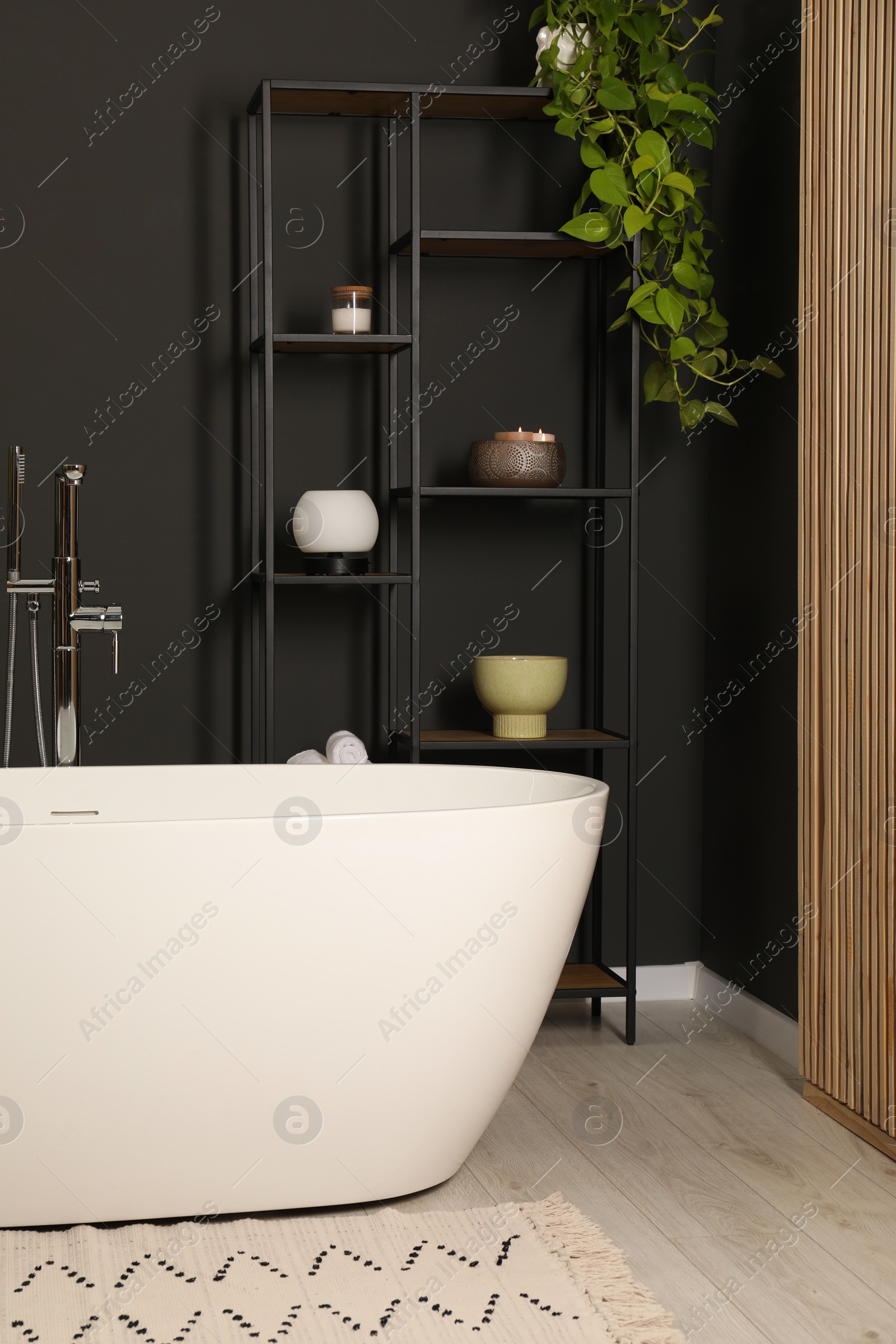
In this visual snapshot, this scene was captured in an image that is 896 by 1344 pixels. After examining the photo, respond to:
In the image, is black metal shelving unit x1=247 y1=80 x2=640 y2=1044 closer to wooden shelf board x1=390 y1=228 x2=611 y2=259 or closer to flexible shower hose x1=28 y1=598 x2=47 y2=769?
wooden shelf board x1=390 y1=228 x2=611 y2=259

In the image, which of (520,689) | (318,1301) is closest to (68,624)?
(520,689)

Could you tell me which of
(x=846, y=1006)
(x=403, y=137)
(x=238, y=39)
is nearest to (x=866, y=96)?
(x=403, y=137)

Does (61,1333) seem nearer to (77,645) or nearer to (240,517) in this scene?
(77,645)

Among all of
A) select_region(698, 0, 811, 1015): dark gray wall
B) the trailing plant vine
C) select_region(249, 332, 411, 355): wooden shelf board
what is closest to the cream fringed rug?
select_region(698, 0, 811, 1015): dark gray wall

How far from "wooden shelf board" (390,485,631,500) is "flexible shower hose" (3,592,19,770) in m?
0.87

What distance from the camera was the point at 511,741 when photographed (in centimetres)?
303

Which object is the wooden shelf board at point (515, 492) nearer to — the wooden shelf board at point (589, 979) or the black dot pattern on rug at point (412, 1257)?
the wooden shelf board at point (589, 979)

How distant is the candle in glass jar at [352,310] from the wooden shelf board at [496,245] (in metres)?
0.17

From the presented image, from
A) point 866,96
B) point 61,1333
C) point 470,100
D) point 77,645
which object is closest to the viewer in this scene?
point 61,1333

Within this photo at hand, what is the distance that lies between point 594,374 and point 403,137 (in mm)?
719

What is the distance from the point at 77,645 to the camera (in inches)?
107

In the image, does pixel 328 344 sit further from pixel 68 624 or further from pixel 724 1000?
pixel 724 1000

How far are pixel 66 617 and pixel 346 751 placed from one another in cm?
64

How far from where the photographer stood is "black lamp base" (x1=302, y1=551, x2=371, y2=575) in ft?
9.70
